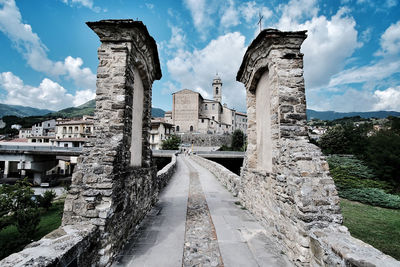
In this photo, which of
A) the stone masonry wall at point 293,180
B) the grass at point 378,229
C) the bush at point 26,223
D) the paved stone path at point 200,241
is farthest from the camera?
the bush at point 26,223

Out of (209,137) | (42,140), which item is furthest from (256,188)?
(42,140)

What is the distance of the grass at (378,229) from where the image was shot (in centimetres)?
527

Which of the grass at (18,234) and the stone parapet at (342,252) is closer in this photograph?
the stone parapet at (342,252)

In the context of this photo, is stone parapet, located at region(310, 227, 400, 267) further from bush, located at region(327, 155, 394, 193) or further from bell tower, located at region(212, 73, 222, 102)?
bell tower, located at region(212, 73, 222, 102)

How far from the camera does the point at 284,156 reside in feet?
11.3

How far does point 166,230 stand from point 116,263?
1350 mm

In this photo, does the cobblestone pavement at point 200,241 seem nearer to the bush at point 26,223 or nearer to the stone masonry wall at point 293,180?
the stone masonry wall at point 293,180

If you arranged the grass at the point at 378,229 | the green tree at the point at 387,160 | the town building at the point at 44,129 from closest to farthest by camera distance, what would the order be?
the grass at the point at 378,229 → the green tree at the point at 387,160 → the town building at the point at 44,129

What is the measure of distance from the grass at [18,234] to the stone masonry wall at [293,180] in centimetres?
1090

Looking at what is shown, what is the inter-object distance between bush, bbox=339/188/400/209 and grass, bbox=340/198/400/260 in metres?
1.53

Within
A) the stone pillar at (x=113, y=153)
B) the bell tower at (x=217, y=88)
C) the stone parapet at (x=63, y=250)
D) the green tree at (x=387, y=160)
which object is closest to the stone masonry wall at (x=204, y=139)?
the bell tower at (x=217, y=88)

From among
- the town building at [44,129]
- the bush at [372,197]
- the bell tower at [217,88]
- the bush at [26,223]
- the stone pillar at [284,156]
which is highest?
the bell tower at [217,88]

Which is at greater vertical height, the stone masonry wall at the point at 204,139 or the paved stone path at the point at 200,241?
the stone masonry wall at the point at 204,139

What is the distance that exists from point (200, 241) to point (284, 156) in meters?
2.33
